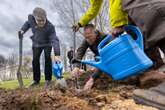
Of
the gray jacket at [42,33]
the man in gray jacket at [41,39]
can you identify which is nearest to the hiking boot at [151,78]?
the man in gray jacket at [41,39]

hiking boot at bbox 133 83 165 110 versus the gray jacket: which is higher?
the gray jacket

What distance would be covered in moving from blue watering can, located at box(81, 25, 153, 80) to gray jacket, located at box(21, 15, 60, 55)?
3.04 metres

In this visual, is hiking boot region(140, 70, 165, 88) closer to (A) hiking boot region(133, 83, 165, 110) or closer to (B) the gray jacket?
(A) hiking boot region(133, 83, 165, 110)

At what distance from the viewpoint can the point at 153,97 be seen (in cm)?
334

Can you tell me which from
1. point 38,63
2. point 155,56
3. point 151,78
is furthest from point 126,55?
point 38,63

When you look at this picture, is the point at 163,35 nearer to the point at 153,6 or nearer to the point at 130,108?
the point at 153,6

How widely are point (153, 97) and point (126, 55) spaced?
3.35ft

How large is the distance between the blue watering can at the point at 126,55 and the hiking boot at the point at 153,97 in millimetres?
759

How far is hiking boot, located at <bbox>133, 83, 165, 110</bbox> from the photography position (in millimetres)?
3256

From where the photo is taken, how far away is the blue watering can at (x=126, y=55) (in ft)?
13.8

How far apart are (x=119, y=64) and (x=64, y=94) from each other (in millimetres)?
664

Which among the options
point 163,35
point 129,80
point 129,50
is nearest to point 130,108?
point 163,35

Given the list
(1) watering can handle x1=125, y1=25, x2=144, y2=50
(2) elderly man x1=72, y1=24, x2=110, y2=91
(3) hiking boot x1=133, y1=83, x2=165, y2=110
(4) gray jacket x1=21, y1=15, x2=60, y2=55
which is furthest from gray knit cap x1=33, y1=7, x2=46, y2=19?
(3) hiking boot x1=133, y1=83, x2=165, y2=110

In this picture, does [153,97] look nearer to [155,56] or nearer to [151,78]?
[151,78]
